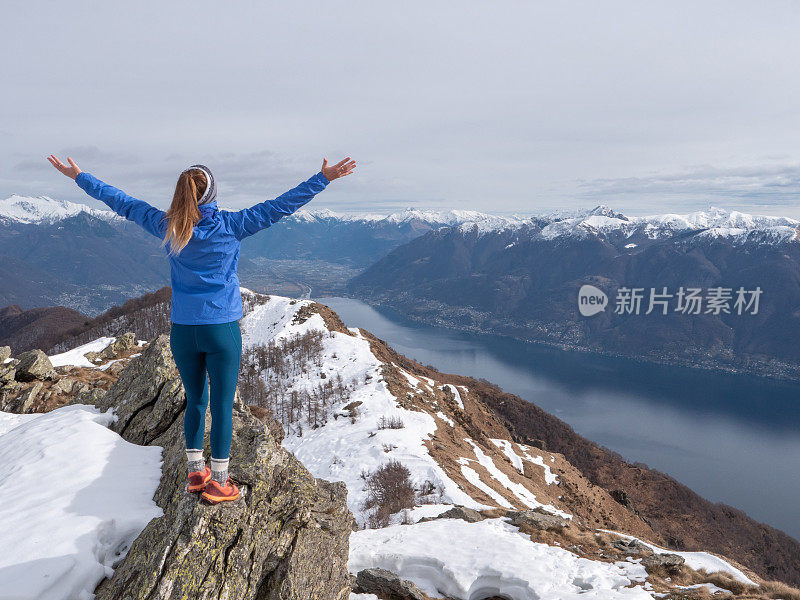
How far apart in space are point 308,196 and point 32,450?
727cm

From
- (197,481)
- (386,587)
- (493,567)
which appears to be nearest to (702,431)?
(493,567)

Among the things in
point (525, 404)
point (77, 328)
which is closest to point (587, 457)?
point (525, 404)

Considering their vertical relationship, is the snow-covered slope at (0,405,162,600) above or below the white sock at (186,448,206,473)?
below

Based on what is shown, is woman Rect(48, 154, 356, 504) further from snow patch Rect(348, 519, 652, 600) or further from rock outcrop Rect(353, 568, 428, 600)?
snow patch Rect(348, 519, 652, 600)

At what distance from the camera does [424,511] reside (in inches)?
798

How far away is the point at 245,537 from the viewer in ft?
20.0

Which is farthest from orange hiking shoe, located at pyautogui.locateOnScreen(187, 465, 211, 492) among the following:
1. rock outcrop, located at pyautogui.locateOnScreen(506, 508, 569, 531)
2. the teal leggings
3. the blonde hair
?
rock outcrop, located at pyautogui.locateOnScreen(506, 508, 569, 531)

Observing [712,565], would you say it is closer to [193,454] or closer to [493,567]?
[493,567]

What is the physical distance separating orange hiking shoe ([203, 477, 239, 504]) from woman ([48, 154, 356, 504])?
2.41ft

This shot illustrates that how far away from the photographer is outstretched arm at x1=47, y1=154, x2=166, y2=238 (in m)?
4.77

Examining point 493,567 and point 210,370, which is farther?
point 493,567

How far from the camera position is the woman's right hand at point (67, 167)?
5.16m

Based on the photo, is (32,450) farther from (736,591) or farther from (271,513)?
(736,591)

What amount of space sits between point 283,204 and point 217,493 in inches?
163
